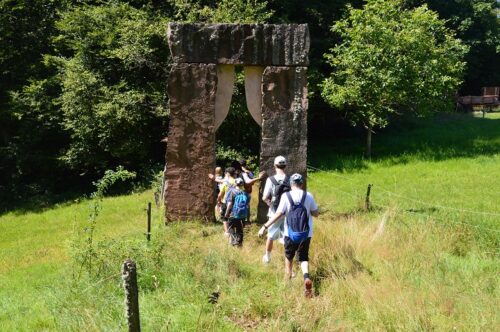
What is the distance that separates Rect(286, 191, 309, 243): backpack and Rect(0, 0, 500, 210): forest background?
36.5 feet

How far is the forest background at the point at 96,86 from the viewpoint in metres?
17.9

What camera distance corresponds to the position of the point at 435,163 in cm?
1678

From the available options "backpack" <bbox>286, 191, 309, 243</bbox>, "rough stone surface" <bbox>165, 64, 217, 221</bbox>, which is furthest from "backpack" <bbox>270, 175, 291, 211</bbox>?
"rough stone surface" <bbox>165, 64, 217, 221</bbox>

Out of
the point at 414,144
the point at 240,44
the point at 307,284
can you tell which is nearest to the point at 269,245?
the point at 307,284

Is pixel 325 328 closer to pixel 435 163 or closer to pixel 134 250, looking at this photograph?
pixel 134 250

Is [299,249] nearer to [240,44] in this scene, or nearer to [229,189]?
[229,189]

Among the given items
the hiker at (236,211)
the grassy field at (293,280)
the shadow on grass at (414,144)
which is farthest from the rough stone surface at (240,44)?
the shadow on grass at (414,144)

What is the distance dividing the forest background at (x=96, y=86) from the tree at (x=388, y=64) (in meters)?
1.47

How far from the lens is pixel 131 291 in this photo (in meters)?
4.31

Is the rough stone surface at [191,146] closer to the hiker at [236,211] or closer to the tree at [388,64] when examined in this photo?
the hiker at [236,211]

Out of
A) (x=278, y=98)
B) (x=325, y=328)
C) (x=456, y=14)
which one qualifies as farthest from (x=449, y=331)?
(x=456, y=14)

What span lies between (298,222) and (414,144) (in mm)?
14173

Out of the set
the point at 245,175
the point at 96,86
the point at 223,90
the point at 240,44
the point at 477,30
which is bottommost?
the point at 245,175

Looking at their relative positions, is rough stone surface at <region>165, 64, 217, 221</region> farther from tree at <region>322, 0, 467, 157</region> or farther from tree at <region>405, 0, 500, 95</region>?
tree at <region>405, 0, 500, 95</region>
